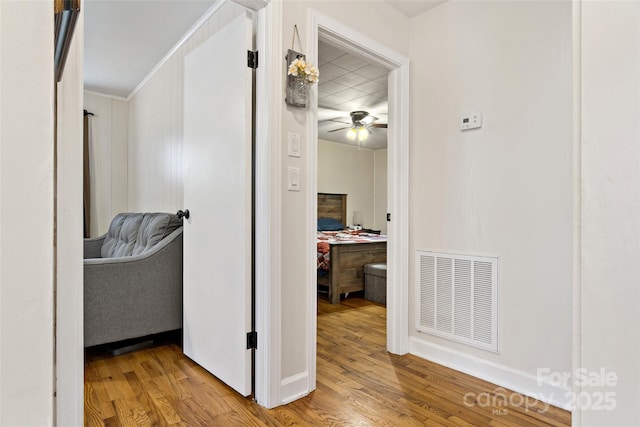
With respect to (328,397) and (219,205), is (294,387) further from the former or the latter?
(219,205)

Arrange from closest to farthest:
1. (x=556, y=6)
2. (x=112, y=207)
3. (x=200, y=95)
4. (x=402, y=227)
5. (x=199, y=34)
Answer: (x=556, y=6) → (x=200, y=95) → (x=402, y=227) → (x=199, y=34) → (x=112, y=207)

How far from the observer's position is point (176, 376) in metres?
2.13

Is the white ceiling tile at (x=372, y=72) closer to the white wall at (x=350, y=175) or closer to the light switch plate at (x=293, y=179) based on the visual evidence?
the light switch plate at (x=293, y=179)

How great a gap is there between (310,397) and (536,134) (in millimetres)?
1874

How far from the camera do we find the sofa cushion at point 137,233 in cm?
275

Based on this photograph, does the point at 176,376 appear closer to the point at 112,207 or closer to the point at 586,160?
the point at 586,160

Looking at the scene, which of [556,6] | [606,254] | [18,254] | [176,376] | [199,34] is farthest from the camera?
[199,34]

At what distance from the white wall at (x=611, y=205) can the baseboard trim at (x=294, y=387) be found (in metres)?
1.49

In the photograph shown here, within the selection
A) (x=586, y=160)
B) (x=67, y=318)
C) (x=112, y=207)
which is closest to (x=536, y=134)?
(x=586, y=160)

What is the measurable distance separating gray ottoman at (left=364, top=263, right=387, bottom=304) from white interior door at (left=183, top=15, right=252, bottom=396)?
7.29 ft

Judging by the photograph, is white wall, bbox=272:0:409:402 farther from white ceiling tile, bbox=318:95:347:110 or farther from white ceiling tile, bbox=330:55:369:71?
white ceiling tile, bbox=318:95:347:110

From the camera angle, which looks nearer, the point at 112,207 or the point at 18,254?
the point at 18,254

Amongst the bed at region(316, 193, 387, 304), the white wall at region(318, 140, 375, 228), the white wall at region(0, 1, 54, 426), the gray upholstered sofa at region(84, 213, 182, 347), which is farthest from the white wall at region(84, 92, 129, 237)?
the white wall at region(0, 1, 54, 426)

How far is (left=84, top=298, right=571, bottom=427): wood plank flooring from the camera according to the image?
168cm
